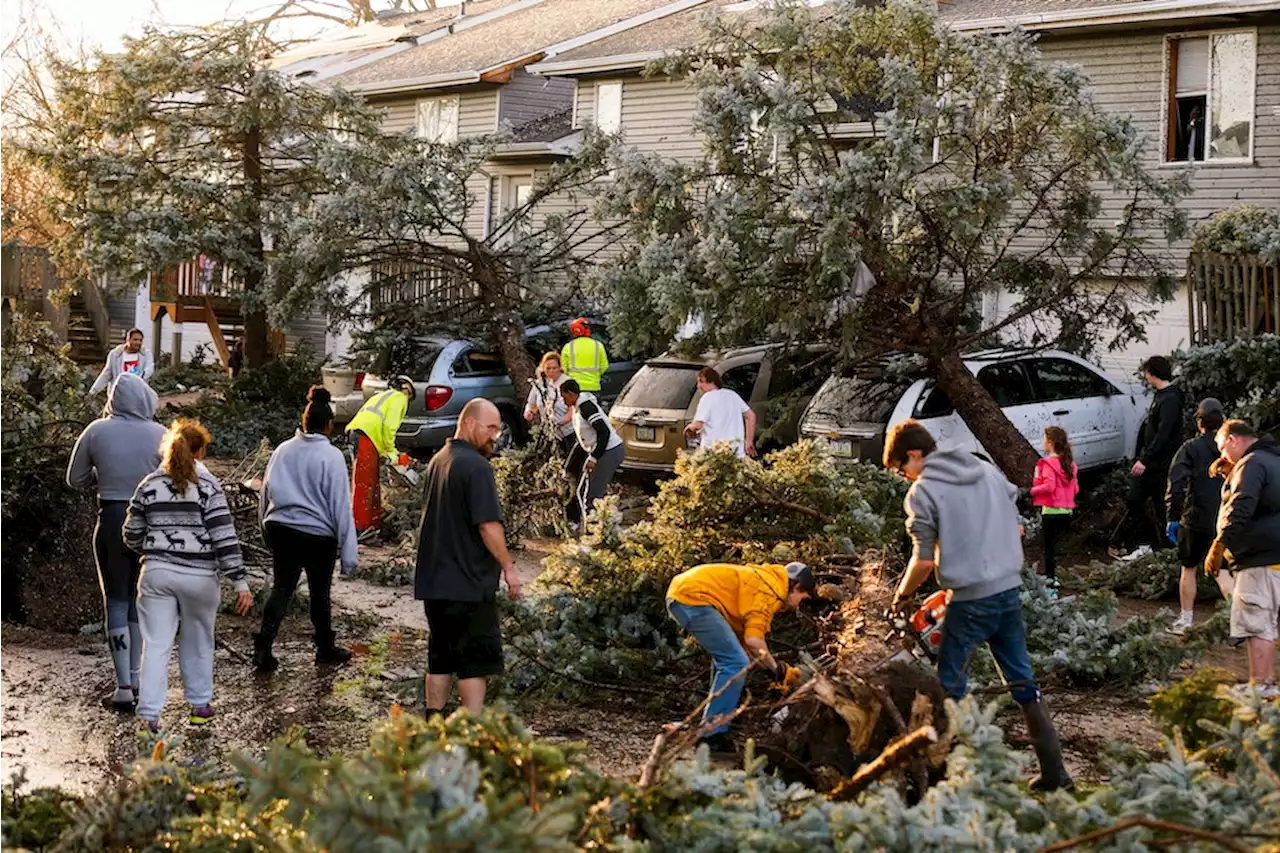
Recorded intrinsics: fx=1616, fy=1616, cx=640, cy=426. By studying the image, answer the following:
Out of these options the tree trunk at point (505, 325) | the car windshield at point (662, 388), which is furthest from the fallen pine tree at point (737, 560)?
the tree trunk at point (505, 325)

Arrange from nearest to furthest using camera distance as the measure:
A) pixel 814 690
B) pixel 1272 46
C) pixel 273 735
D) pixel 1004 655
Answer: pixel 814 690
pixel 1004 655
pixel 273 735
pixel 1272 46

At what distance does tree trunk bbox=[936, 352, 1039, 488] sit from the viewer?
1559 centimetres

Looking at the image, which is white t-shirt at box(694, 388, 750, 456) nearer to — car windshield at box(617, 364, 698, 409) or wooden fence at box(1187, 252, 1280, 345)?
car windshield at box(617, 364, 698, 409)

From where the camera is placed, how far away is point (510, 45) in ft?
116

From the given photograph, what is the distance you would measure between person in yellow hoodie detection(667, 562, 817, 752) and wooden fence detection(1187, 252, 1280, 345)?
33.5 feet

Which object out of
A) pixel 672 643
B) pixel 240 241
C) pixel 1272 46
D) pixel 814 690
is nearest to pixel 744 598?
pixel 814 690

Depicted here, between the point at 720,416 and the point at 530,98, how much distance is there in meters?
21.7

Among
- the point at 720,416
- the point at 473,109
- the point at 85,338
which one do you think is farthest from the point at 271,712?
the point at 85,338

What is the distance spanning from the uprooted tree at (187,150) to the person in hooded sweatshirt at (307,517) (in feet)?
52.4

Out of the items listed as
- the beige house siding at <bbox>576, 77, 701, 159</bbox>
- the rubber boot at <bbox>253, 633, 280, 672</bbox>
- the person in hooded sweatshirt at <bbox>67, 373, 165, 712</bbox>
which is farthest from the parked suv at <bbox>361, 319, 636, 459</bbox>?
the person in hooded sweatshirt at <bbox>67, 373, 165, 712</bbox>

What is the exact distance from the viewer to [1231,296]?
16.5 meters

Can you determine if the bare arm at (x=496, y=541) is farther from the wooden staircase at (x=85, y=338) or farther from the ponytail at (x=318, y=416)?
the wooden staircase at (x=85, y=338)

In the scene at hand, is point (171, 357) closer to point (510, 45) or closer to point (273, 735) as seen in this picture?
point (510, 45)

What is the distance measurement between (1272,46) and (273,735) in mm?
17578
